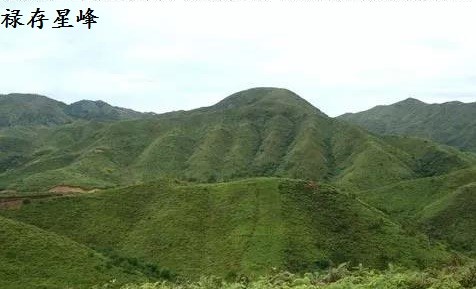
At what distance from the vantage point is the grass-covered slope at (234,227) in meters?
73.9

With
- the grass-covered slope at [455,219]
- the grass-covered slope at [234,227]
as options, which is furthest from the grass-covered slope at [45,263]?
the grass-covered slope at [455,219]

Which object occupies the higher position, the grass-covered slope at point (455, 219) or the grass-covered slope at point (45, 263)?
the grass-covered slope at point (45, 263)

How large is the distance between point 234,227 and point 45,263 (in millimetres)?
28702

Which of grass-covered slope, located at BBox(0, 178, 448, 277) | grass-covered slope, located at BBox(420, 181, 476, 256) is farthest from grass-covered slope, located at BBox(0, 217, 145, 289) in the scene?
grass-covered slope, located at BBox(420, 181, 476, 256)

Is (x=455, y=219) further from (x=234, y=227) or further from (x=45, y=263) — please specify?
(x=45, y=263)

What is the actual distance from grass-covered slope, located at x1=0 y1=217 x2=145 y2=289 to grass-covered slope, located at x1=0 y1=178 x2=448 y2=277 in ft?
41.1

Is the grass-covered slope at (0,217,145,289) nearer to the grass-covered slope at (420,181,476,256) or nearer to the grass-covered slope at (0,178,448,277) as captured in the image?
the grass-covered slope at (0,178,448,277)

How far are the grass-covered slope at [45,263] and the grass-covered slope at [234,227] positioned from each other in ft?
41.1

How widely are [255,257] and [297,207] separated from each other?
16366 millimetres

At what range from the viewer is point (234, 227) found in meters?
80.7

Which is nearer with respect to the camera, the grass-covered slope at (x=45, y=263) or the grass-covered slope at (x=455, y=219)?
the grass-covered slope at (x=45, y=263)

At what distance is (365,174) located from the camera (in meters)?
177

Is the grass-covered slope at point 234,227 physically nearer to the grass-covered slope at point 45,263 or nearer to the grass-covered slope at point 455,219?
the grass-covered slope at point 45,263

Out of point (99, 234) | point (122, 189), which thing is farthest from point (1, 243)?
point (122, 189)
